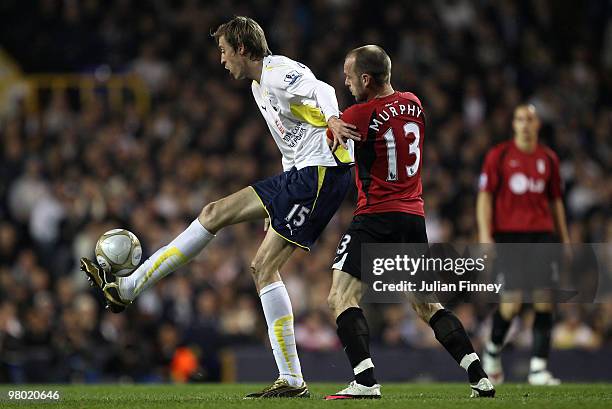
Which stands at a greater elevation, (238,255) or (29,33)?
(29,33)

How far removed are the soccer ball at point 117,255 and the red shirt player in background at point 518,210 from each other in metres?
3.70

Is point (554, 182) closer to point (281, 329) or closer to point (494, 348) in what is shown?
point (494, 348)

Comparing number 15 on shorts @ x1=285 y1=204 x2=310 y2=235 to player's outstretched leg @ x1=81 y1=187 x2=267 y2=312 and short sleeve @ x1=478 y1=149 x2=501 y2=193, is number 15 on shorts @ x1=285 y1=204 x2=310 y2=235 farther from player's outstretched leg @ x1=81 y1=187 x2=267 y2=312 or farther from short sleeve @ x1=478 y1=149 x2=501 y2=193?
short sleeve @ x1=478 y1=149 x2=501 y2=193

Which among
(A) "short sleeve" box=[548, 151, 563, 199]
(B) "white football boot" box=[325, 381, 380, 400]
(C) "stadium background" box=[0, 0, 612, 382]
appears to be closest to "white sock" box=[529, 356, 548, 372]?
(A) "short sleeve" box=[548, 151, 563, 199]

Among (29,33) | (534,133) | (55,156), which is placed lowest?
(534,133)

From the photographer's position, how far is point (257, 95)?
7695 mm

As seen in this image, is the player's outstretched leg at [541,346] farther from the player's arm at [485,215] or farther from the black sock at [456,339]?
the black sock at [456,339]

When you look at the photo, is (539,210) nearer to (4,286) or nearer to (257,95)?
(257,95)

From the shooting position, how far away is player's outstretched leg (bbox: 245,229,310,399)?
288 inches

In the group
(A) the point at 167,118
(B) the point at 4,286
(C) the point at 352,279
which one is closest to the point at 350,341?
(C) the point at 352,279

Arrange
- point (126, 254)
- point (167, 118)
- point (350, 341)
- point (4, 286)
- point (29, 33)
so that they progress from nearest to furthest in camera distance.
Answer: point (350, 341)
point (126, 254)
point (4, 286)
point (167, 118)
point (29, 33)

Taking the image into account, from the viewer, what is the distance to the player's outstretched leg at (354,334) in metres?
6.97

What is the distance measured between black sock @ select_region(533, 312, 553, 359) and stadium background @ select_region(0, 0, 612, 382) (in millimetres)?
2253

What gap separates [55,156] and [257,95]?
8.30m
